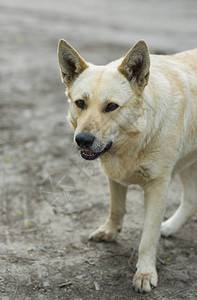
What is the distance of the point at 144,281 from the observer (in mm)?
3582

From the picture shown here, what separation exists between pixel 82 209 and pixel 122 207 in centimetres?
71

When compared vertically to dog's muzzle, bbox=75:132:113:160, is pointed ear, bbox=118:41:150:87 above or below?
above

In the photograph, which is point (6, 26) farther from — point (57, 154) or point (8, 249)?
point (8, 249)

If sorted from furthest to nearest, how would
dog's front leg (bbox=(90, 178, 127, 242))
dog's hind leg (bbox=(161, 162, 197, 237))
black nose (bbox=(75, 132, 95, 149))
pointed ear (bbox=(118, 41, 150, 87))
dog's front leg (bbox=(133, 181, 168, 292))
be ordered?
1. dog's hind leg (bbox=(161, 162, 197, 237))
2. dog's front leg (bbox=(90, 178, 127, 242))
3. dog's front leg (bbox=(133, 181, 168, 292))
4. pointed ear (bbox=(118, 41, 150, 87))
5. black nose (bbox=(75, 132, 95, 149))

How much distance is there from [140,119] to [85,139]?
546 mm

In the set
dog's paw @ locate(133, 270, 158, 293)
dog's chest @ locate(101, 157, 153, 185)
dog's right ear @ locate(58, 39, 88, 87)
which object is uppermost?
dog's right ear @ locate(58, 39, 88, 87)

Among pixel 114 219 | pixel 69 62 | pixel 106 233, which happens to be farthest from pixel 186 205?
pixel 69 62

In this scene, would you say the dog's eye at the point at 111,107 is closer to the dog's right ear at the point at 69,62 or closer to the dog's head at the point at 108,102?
the dog's head at the point at 108,102

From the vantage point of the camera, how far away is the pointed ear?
10.8 ft

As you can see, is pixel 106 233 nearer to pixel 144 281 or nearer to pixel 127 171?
pixel 144 281

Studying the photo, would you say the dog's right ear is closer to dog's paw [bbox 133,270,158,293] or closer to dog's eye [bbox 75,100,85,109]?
dog's eye [bbox 75,100,85,109]

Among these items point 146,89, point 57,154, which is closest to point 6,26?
point 57,154

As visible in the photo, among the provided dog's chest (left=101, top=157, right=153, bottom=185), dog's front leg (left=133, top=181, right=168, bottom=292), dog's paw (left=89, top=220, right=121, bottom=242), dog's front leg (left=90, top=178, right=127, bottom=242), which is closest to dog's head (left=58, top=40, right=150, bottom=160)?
dog's chest (left=101, top=157, right=153, bottom=185)

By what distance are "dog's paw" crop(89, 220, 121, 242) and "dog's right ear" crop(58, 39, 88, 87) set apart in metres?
1.51
